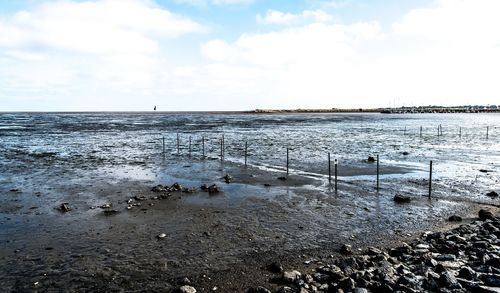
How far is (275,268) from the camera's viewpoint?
10.4 metres

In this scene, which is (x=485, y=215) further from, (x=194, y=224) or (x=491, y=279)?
(x=194, y=224)

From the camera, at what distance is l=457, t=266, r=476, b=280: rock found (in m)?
9.11

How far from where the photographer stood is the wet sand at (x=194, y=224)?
33.9ft

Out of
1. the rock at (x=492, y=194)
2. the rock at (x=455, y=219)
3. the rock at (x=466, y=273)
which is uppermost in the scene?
the rock at (x=466, y=273)

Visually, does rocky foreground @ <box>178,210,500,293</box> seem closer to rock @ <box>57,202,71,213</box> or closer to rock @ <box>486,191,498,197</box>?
rock @ <box>486,191,498,197</box>

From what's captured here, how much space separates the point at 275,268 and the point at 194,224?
5.14 m

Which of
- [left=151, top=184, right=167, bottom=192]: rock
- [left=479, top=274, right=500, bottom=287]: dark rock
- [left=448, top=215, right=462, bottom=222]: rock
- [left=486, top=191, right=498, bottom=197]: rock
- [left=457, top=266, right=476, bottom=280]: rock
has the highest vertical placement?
[left=479, top=274, right=500, bottom=287]: dark rock

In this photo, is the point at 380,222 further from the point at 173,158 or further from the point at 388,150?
the point at 388,150

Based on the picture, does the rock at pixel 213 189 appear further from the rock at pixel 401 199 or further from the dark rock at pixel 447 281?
the dark rock at pixel 447 281

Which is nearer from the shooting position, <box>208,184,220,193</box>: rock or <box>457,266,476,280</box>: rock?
<box>457,266,476,280</box>: rock

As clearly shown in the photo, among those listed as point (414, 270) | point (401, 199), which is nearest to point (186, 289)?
point (414, 270)

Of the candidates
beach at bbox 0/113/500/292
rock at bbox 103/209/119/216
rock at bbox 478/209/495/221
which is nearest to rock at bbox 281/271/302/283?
beach at bbox 0/113/500/292

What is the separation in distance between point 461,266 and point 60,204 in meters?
15.8

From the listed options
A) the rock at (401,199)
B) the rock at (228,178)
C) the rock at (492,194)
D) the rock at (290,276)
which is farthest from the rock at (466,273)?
the rock at (228,178)
